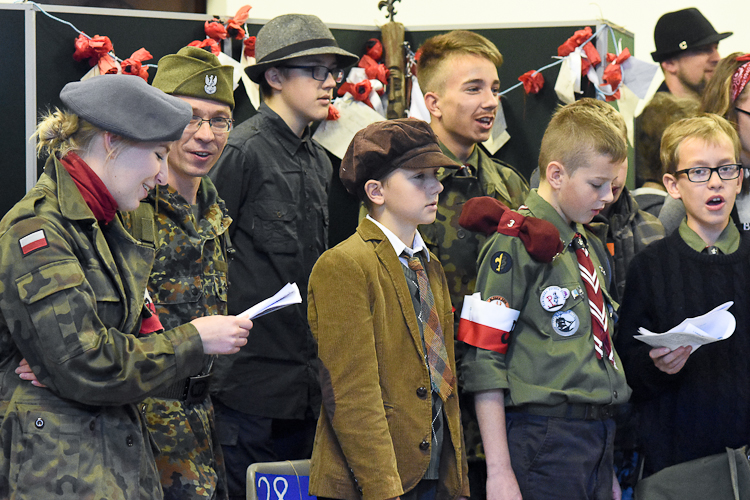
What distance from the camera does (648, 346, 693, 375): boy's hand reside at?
7.55 ft

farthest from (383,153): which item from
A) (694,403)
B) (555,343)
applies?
(694,403)

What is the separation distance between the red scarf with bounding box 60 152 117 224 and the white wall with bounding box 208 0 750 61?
3620mm

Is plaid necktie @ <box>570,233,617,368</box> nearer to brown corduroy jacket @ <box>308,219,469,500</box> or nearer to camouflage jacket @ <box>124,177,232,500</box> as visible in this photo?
brown corduroy jacket @ <box>308,219,469,500</box>

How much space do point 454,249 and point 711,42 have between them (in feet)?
7.19

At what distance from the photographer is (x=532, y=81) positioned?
131 inches

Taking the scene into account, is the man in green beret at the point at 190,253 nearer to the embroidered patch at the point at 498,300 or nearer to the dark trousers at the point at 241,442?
the dark trousers at the point at 241,442

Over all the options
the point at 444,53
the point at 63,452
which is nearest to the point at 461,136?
the point at 444,53

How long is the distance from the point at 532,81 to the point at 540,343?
146cm

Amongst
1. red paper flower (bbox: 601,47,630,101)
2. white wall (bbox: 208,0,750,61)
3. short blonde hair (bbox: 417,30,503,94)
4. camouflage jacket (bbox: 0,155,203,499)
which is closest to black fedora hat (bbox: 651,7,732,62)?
red paper flower (bbox: 601,47,630,101)

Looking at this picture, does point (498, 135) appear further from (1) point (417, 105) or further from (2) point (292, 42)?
(2) point (292, 42)

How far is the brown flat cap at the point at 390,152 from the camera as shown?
7.10 ft

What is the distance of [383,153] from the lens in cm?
215

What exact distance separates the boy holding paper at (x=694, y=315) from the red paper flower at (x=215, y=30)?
5.51 feet

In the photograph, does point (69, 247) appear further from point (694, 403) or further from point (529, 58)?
point (529, 58)
